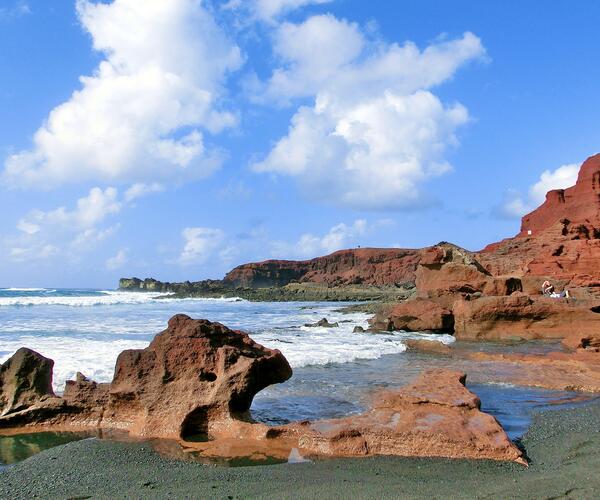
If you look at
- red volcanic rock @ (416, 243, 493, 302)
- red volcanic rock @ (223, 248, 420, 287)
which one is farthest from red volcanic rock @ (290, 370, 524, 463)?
red volcanic rock @ (223, 248, 420, 287)

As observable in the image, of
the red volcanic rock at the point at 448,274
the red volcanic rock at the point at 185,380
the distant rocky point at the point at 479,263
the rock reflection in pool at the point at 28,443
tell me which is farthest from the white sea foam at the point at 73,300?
the red volcanic rock at the point at 185,380

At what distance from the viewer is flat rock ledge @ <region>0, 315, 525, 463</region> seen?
4719 mm

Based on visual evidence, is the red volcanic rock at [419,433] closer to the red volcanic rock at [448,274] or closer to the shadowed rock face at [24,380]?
the shadowed rock face at [24,380]

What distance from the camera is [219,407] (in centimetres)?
554

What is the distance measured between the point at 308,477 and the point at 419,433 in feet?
3.90

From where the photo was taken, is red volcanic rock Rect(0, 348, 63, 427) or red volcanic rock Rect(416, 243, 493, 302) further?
red volcanic rock Rect(416, 243, 493, 302)

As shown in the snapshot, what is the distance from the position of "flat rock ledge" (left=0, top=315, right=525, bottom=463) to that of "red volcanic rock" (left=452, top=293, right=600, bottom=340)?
9225 millimetres

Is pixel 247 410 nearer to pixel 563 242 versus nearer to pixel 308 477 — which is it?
pixel 308 477

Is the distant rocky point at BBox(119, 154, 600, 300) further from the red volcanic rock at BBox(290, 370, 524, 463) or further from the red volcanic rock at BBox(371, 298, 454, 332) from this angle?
the red volcanic rock at BBox(290, 370, 524, 463)

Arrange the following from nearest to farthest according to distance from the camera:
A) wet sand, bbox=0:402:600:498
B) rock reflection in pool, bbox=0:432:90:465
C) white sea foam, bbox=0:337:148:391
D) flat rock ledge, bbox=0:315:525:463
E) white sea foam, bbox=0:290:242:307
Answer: wet sand, bbox=0:402:600:498
flat rock ledge, bbox=0:315:525:463
rock reflection in pool, bbox=0:432:90:465
white sea foam, bbox=0:337:148:391
white sea foam, bbox=0:290:242:307

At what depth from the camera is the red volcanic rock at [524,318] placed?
1426cm

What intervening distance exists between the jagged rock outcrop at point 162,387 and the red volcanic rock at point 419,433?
0.97m

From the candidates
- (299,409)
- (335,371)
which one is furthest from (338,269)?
(299,409)

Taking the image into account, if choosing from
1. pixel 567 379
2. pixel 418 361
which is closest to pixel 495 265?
pixel 418 361
